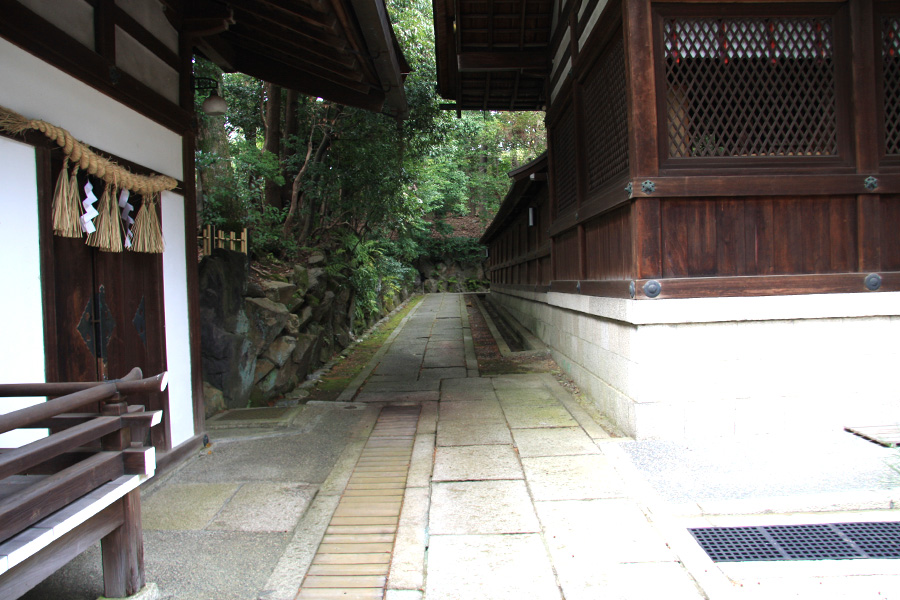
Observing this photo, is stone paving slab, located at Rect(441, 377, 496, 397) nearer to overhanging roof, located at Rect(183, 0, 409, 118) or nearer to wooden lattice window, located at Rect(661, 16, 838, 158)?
overhanging roof, located at Rect(183, 0, 409, 118)

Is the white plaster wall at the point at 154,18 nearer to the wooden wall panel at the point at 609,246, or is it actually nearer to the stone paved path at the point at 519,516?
the stone paved path at the point at 519,516

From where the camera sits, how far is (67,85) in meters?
3.68

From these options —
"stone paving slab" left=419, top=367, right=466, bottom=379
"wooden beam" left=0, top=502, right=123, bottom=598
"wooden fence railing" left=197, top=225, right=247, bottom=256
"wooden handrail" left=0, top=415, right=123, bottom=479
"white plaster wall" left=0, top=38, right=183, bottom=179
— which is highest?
"white plaster wall" left=0, top=38, right=183, bottom=179

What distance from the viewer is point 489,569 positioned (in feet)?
9.94

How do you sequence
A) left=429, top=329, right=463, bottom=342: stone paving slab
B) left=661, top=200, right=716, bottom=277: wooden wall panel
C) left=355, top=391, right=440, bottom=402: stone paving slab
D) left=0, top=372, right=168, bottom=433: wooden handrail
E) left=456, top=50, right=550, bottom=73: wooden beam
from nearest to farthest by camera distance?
left=0, top=372, right=168, bottom=433: wooden handrail < left=661, top=200, right=716, bottom=277: wooden wall panel < left=355, top=391, right=440, bottom=402: stone paving slab < left=456, top=50, right=550, bottom=73: wooden beam < left=429, top=329, right=463, bottom=342: stone paving slab

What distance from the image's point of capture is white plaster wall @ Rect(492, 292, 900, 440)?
4762mm

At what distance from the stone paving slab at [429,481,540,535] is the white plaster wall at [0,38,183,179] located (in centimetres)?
363

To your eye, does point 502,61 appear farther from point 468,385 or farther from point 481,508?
point 481,508

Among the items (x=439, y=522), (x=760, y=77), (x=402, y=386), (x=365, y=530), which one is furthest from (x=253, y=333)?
(x=760, y=77)

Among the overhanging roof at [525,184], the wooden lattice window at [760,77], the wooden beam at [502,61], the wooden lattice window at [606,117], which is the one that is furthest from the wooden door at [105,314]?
the overhanging roof at [525,184]

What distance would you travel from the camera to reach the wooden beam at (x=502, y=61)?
8.80 meters

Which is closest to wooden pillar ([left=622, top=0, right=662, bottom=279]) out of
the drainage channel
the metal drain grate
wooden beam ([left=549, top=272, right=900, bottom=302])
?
wooden beam ([left=549, top=272, right=900, bottom=302])

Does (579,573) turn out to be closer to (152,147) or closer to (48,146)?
(48,146)

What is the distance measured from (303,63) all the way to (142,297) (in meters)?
3.43
